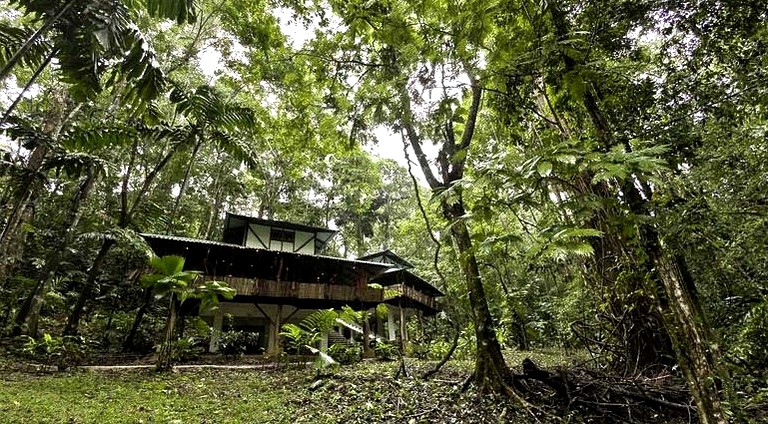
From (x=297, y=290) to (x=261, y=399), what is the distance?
7.74 m

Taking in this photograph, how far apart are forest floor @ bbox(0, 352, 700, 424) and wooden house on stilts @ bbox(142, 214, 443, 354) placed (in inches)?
183

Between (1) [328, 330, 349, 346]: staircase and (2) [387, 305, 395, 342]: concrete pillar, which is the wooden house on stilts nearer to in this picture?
(2) [387, 305, 395, 342]: concrete pillar

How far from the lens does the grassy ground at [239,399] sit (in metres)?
5.47

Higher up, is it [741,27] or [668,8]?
[668,8]

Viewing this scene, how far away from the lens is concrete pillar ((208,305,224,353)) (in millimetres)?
14367

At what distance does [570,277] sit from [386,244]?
22391mm

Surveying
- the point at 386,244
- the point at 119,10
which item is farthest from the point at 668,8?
the point at 386,244

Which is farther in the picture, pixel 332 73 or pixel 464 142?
pixel 332 73

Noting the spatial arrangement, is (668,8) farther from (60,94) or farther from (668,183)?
(60,94)

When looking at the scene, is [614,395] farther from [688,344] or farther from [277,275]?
[277,275]

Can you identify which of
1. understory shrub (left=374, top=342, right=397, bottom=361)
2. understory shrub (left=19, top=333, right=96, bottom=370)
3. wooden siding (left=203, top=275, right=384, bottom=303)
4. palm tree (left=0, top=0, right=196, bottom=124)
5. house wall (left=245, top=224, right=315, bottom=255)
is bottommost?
understory shrub (left=374, top=342, right=397, bottom=361)

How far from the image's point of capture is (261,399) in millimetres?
7012

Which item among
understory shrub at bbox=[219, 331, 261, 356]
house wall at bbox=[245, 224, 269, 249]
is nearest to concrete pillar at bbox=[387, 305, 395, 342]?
understory shrub at bbox=[219, 331, 261, 356]

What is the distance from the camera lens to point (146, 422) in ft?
17.6
